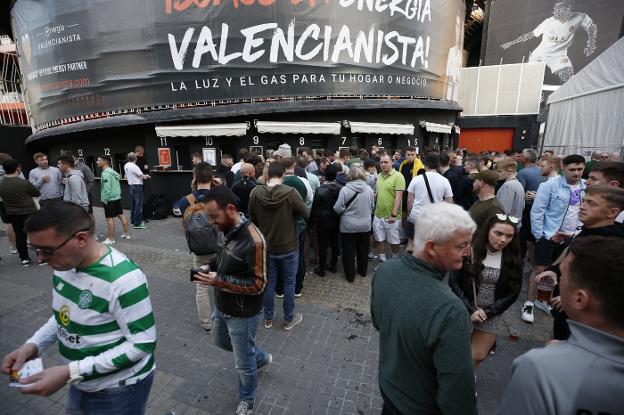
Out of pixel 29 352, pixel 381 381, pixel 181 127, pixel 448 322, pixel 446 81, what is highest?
pixel 446 81

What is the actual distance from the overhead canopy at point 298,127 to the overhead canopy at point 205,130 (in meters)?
0.74

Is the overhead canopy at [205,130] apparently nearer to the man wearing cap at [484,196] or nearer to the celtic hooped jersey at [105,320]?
the man wearing cap at [484,196]

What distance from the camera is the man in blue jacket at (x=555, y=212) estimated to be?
162 inches

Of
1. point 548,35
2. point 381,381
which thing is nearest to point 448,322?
point 381,381

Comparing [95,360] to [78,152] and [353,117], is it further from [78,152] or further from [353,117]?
[78,152]

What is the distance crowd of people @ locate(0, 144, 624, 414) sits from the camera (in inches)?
44.5

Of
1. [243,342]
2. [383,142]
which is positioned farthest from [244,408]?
[383,142]

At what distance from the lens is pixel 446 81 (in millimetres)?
17562

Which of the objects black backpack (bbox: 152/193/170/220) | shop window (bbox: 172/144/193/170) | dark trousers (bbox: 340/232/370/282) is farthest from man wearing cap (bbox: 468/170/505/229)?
shop window (bbox: 172/144/193/170)

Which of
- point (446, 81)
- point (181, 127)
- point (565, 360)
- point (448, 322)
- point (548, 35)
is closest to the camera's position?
point (565, 360)

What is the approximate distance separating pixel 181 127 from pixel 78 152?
5.85 m

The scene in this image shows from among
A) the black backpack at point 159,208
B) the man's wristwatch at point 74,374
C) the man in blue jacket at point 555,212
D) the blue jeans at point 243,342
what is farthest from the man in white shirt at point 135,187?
the man in blue jacket at point 555,212

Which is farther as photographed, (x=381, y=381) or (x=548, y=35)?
(x=548, y=35)

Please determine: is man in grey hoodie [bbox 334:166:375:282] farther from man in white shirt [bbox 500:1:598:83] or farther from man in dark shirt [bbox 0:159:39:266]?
man in white shirt [bbox 500:1:598:83]
